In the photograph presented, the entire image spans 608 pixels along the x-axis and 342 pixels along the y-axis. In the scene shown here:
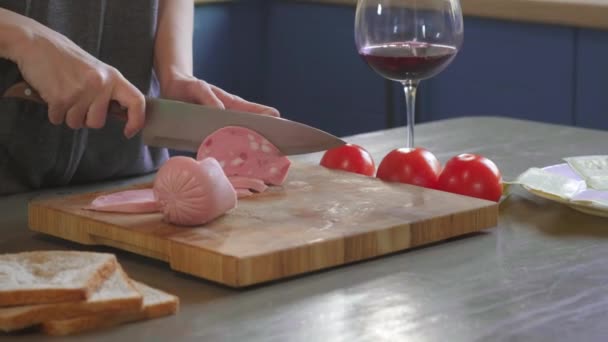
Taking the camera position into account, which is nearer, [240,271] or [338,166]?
[240,271]

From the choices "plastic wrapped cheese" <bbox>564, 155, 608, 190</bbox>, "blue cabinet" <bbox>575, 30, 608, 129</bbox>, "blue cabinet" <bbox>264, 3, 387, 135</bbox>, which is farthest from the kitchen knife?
"blue cabinet" <bbox>264, 3, 387, 135</bbox>

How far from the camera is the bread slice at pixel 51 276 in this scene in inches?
39.5

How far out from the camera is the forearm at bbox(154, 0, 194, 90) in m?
1.76

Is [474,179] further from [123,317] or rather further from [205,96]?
[123,317]

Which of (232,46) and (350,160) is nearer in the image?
(350,160)

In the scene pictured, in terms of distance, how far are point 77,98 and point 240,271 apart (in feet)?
1.44

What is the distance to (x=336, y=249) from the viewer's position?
1.22m

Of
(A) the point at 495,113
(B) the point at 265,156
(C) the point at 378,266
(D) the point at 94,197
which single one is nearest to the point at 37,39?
(D) the point at 94,197

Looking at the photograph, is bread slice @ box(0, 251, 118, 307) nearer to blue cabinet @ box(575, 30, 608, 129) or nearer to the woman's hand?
the woman's hand

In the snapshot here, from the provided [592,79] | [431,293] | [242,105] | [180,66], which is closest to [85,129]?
[180,66]

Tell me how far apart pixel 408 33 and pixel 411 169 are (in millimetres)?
192

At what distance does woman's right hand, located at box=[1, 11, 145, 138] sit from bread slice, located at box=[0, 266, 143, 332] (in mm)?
451

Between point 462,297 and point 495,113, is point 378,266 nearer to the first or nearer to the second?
point 462,297

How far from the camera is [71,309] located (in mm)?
1006
